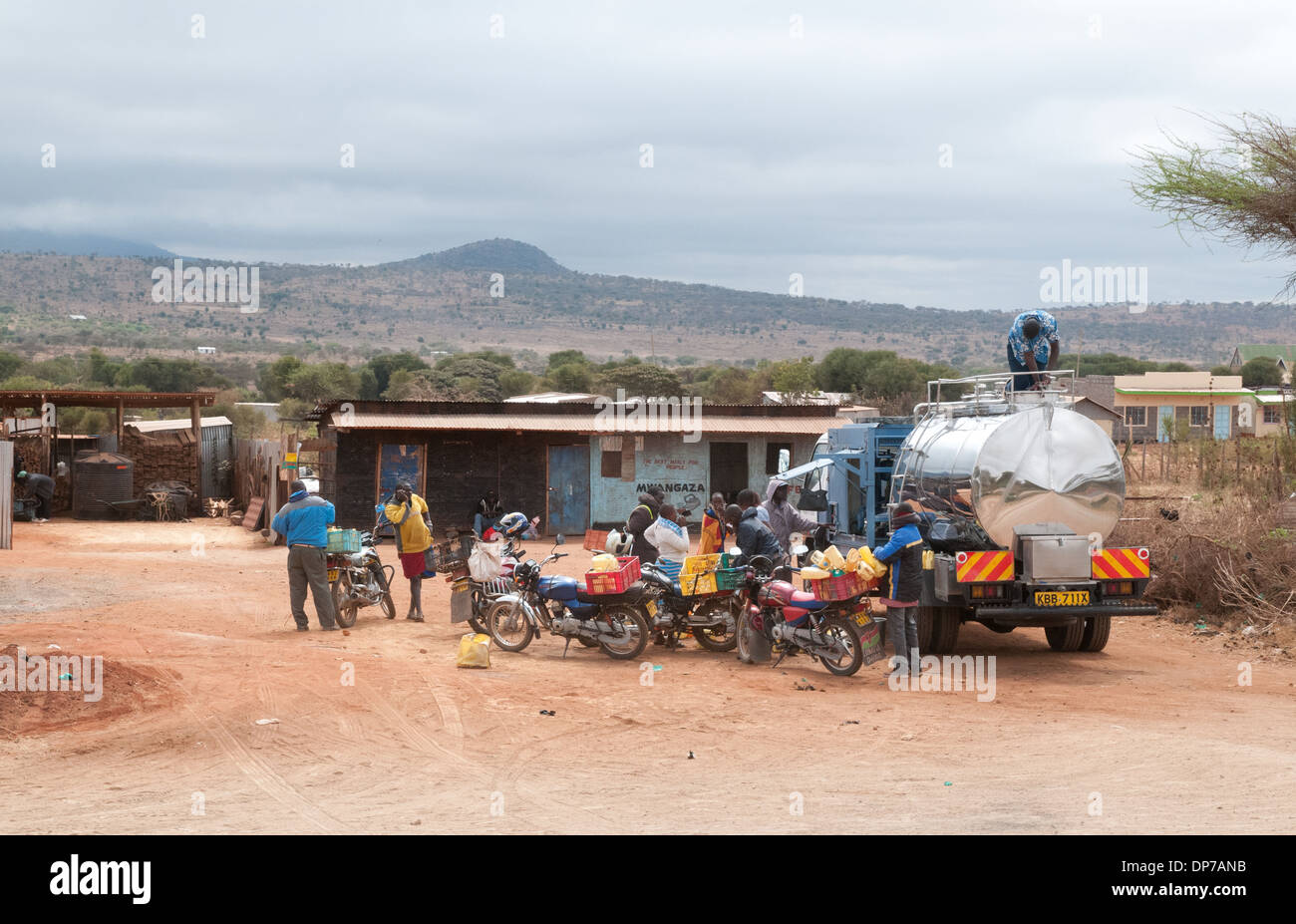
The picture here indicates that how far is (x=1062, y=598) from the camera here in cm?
1209

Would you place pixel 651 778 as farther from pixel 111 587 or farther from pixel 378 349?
pixel 378 349

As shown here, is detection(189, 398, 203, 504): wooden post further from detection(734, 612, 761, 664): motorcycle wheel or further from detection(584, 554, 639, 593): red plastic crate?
detection(734, 612, 761, 664): motorcycle wheel

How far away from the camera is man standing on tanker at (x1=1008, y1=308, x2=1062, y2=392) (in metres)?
14.5

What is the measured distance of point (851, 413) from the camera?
32.4m

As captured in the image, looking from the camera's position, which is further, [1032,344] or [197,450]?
[197,450]

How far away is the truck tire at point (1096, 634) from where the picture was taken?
13344 mm

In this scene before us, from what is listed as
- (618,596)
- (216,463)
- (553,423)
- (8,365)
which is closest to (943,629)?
Answer: (618,596)

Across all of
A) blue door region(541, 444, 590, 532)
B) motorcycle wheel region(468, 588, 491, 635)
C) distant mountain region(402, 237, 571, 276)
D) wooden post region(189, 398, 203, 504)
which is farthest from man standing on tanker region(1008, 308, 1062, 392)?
distant mountain region(402, 237, 571, 276)

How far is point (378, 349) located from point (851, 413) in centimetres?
9842

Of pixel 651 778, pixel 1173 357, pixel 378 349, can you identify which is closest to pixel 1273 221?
pixel 651 778

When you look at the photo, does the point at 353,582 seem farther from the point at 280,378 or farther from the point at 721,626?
the point at 280,378

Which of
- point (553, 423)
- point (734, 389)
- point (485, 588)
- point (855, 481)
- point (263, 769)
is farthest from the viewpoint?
point (734, 389)

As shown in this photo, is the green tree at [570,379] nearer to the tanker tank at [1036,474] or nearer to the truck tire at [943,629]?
the truck tire at [943,629]

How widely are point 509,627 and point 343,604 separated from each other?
2546 mm
